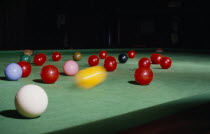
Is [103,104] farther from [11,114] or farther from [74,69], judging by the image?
[74,69]

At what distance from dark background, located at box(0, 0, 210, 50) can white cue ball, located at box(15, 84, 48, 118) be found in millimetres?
13223

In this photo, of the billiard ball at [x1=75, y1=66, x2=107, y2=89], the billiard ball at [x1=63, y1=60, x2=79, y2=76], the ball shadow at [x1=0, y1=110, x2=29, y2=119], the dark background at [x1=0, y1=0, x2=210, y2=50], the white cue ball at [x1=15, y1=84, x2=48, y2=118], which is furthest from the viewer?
the dark background at [x1=0, y1=0, x2=210, y2=50]

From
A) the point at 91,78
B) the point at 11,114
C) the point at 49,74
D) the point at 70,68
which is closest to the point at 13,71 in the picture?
the point at 49,74

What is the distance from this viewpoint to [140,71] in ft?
14.3

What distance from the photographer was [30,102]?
8.03ft

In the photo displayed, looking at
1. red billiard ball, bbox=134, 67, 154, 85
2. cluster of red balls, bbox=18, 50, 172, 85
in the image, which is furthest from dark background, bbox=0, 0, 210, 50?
red billiard ball, bbox=134, 67, 154, 85

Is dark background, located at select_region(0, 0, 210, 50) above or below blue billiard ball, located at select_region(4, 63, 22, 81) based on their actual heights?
above

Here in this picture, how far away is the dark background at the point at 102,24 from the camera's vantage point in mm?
15812

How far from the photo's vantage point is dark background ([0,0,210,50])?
1581 centimetres

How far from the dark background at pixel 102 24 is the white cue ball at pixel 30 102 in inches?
521

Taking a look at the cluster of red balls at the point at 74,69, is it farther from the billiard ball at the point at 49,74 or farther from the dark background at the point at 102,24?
the dark background at the point at 102,24

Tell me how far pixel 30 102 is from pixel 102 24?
1747 centimetres

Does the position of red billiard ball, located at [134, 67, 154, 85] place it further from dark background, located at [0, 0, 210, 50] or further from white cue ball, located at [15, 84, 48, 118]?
dark background, located at [0, 0, 210, 50]

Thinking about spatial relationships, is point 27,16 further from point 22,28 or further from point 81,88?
point 81,88
